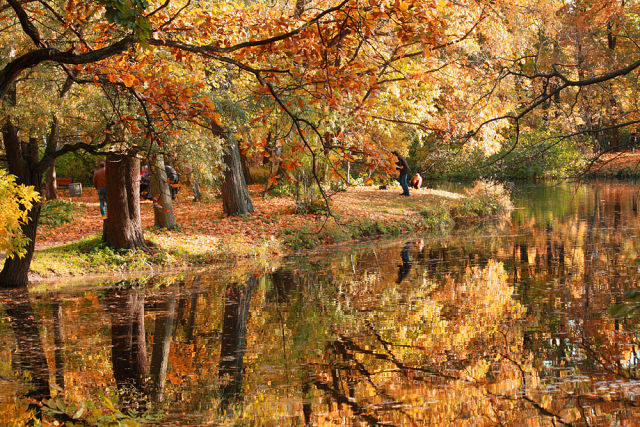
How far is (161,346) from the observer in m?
8.14

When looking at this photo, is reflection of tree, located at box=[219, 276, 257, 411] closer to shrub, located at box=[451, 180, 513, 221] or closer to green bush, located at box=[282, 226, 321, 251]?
green bush, located at box=[282, 226, 321, 251]

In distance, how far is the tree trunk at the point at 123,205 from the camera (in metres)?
14.9

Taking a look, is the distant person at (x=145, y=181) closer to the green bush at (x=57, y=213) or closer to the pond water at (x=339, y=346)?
the green bush at (x=57, y=213)

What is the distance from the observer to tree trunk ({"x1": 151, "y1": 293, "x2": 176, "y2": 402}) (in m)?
6.56

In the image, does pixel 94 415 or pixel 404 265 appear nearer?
pixel 94 415

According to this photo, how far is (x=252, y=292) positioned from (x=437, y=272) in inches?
142

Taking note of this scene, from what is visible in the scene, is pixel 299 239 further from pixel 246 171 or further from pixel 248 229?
pixel 246 171

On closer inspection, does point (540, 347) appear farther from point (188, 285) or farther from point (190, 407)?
point (188, 285)

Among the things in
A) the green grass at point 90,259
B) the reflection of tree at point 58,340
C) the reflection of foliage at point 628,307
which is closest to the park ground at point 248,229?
the green grass at point 90,259

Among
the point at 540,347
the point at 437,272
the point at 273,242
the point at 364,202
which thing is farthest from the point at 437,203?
the point at 540,347

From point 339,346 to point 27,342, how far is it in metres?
3.75

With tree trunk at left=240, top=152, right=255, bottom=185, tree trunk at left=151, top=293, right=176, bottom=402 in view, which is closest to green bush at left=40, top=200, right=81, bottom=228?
tree trunk at left=240, top=152, right=255, bottom=185

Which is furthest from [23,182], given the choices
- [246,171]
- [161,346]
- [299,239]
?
[246,171]

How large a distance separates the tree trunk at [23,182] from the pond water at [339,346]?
21.7 inches
